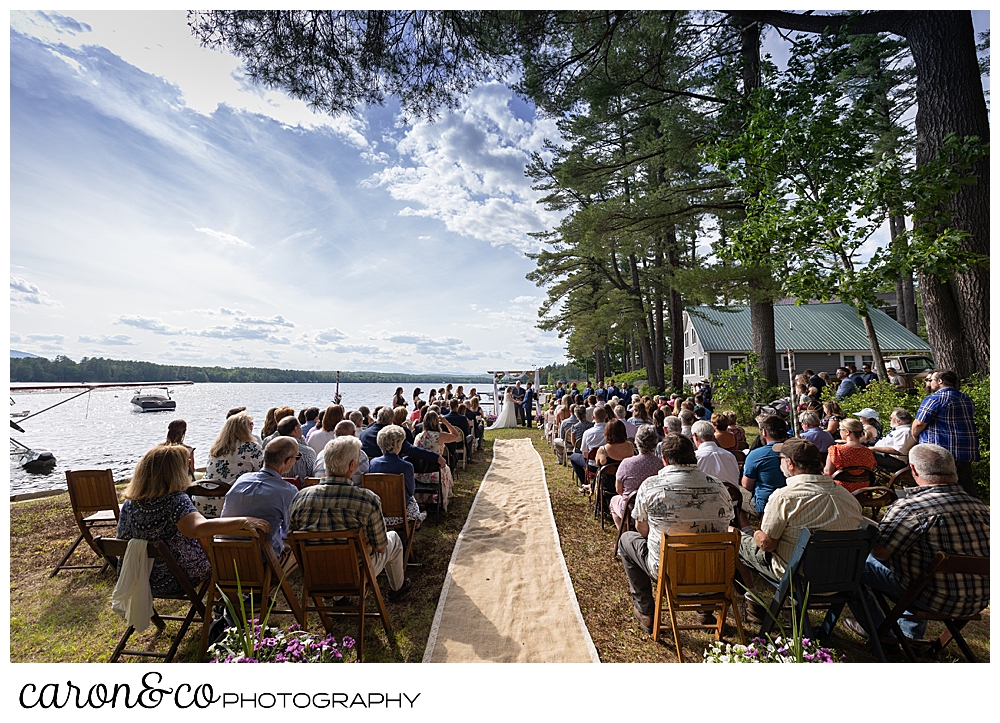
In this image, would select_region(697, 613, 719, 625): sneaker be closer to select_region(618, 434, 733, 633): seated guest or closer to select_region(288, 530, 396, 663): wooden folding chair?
select_region(618, 434, 733, 633): seated guest

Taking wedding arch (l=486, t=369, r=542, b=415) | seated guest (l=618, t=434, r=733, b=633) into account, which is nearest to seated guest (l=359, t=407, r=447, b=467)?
seated guest (l=618, t=434, r=733, b=633)

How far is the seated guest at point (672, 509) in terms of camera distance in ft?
8.65

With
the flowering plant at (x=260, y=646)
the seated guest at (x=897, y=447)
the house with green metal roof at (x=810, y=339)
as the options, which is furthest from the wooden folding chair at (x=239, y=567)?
the house with green metal roof at (x=810, y=339)

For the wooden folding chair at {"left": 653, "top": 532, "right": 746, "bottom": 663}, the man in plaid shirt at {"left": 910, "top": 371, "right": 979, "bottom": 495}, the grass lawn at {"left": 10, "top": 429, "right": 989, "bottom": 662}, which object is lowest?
the grass lawn at {"left": 10, "top": 429, "right": 989, "bottom": 662}

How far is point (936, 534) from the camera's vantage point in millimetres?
2256

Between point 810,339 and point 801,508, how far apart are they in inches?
976

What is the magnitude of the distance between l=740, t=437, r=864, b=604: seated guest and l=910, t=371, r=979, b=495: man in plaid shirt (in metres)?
2.78

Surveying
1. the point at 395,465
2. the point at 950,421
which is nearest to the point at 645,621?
the point at 395,465

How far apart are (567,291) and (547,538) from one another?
1806 cm

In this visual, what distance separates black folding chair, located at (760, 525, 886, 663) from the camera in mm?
2242

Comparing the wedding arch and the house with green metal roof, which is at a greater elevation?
the house with green metal roof

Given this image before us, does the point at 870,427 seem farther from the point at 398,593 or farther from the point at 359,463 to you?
the point at 359,463

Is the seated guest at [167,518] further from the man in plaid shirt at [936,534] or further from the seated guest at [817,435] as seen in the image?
the seated guest at [817,435]

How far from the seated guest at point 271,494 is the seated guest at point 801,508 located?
2961 millimetres
